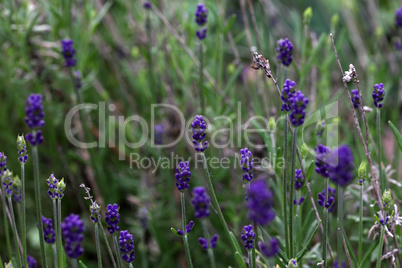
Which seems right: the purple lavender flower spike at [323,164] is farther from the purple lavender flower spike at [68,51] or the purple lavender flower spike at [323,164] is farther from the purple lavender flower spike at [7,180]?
the purple lavender flower spike at [68,51]

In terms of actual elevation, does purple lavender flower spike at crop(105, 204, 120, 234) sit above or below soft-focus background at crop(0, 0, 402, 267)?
below

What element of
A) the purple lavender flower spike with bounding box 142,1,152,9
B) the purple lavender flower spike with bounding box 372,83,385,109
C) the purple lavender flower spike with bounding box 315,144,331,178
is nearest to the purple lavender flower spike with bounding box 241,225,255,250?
the purple lavender flower spike with bounding box 315,144,331,178

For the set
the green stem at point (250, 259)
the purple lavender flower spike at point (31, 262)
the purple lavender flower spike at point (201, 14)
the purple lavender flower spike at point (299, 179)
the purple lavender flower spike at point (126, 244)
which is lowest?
the purple lavender flower spike at point (31, 262)

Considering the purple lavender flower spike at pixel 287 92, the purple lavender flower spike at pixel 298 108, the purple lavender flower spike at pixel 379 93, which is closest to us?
the purple lavender flower spike at pixel 298 108

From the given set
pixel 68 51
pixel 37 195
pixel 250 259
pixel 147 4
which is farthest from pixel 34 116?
pixel 147 4

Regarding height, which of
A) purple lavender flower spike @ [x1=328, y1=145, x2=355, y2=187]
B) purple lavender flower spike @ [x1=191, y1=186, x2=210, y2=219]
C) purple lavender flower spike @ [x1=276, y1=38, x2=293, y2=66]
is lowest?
purple lavender flower spike @ [x1=191, y1=186, x2=210, y2=219]

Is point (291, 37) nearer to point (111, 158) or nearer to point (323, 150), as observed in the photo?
point (111, 158)

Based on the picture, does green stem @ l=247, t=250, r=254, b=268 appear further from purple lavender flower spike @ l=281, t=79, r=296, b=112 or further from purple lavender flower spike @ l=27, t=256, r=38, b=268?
purple lavender flower spike @ l=27, t=256, r=38, b=268

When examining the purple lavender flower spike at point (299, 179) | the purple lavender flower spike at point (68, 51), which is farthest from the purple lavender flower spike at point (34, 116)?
the purple lavender flower spike at point (68, 51)

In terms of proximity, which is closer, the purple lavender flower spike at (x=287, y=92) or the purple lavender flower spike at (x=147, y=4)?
the purple lavender flower spike at (x=287, y=92)

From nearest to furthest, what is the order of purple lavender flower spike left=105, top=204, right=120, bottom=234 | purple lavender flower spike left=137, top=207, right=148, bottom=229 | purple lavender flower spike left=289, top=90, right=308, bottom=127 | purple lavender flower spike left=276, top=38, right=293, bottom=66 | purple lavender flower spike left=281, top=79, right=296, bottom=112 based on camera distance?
purple lavender flower spike left=289, top=90, right=308, bottom=127, purple lavender flower spike left=281, top=79, right=296, bottom=112, purple lavender flower spike left=105, top=204, right=120, bottom=234, purple lavender flower spike left=276, top=38, right=293, bottom=66, purple lavender flower spike left=137, top=207, right=148, bottom=229

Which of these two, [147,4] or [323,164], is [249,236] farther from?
[147,4]

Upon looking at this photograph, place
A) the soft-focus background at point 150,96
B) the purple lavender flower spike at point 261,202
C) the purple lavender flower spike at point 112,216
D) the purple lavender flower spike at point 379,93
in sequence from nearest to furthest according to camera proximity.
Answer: the purple lavender flower spike at point 261,202 → the purple lavender flower spike at point 112,216 → the purple lavender flower spike at point 379,93 → the soft-focus background at point 150,96
